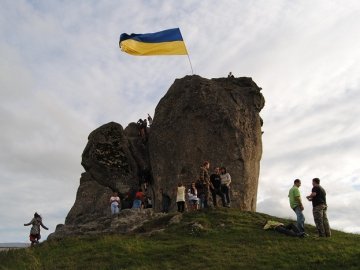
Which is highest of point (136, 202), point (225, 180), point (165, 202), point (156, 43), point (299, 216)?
point (156, 43)

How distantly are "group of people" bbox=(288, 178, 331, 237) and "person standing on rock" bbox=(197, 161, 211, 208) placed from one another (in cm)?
521

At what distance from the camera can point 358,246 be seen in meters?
20.3

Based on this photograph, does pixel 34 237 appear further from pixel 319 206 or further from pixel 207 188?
pixel 319 206

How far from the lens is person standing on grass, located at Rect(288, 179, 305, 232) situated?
2155cm

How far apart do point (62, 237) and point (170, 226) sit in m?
5.81

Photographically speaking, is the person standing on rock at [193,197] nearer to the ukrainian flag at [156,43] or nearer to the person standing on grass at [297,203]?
the person standing on grass at [297,203]

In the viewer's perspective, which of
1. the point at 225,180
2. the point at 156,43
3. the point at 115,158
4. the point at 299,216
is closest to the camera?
the point at 299,216

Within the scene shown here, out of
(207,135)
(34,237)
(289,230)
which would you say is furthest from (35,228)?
(289,230)

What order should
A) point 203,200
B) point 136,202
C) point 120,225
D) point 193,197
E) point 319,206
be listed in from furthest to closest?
point 136,202
point 193,197
point 203,200
point 120,225
point 319,206

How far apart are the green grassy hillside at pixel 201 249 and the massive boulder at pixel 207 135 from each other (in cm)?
621

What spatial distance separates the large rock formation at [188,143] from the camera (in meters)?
31.0

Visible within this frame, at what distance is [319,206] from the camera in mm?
21406

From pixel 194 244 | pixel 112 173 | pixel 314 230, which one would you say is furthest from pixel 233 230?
pixel 112 173

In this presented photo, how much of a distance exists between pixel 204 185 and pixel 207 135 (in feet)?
20.5
